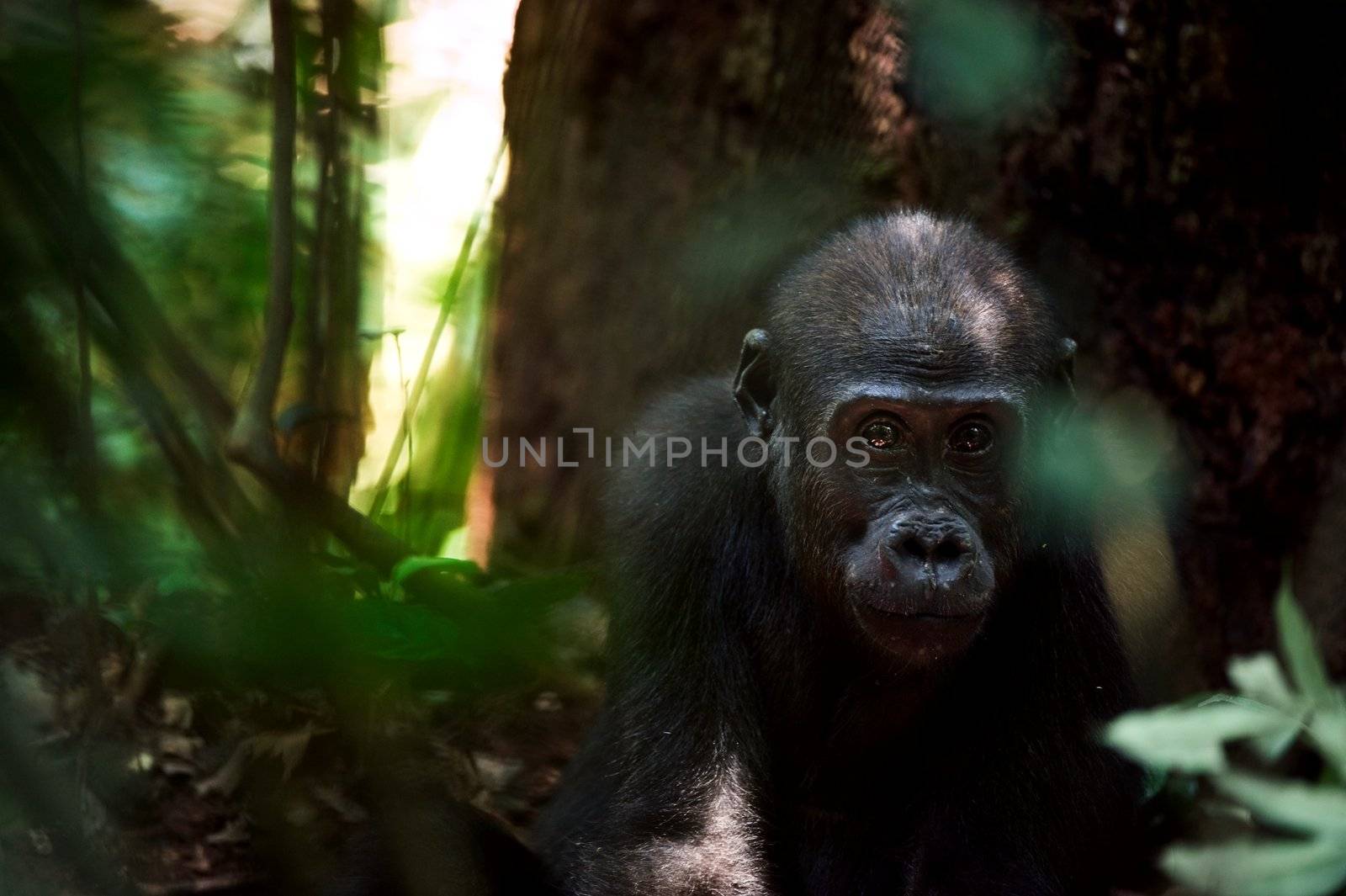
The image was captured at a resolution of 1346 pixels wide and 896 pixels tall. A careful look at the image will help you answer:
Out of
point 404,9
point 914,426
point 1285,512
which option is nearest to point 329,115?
point 914,426

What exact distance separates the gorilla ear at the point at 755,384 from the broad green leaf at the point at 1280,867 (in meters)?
2.84

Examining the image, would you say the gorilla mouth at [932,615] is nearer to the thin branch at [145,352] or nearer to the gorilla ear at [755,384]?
the gorilla ear at [755,384]

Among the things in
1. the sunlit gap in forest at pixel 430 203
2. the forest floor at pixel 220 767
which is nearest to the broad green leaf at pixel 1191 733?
the forest floor at pixel 220 767

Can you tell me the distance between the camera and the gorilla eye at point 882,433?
466cm

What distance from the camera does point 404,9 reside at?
21.6ft

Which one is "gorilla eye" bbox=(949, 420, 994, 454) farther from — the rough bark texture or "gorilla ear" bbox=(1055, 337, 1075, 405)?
the rough bark texture

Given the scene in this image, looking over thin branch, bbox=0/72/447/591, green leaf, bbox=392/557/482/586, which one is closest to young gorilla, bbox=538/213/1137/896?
green leaf, bbox=392/557/482/586

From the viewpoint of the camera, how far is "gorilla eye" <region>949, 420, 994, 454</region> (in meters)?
4.64

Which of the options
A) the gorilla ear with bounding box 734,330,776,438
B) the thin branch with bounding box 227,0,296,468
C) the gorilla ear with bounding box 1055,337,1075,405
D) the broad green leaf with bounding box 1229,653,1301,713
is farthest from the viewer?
the gorilla ear with bounding box 734,330,776,438

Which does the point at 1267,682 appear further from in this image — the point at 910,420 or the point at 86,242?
the point at 86,242

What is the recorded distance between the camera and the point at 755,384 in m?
5.11

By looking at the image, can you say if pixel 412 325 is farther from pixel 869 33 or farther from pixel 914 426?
pixel 914 426

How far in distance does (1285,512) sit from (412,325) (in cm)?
528

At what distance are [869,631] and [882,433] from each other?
2.34 ft
